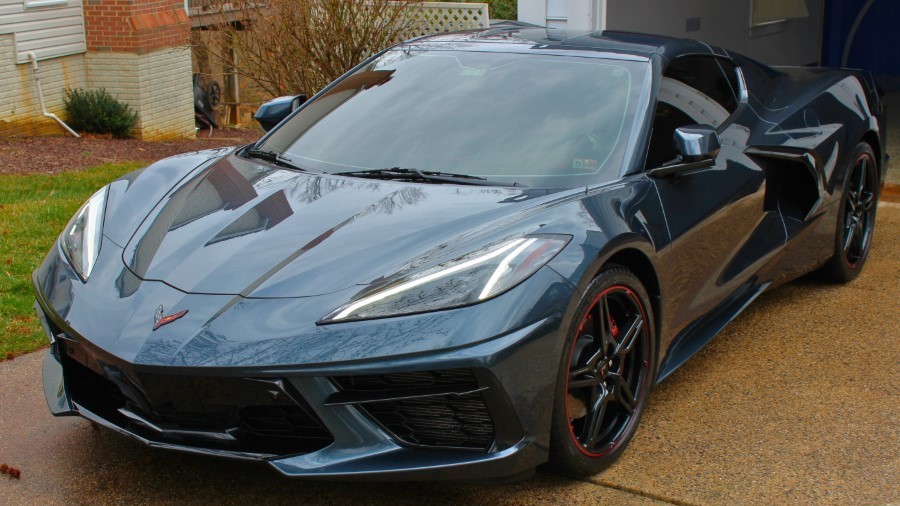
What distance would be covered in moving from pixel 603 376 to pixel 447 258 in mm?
685

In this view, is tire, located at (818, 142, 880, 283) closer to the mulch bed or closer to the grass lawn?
the grass lawn

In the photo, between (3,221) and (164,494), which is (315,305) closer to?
(164,494)

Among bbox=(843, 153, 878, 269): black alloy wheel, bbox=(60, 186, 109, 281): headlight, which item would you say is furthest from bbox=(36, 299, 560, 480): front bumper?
bbox=(843, 153, 878, 269): black alloy wheel

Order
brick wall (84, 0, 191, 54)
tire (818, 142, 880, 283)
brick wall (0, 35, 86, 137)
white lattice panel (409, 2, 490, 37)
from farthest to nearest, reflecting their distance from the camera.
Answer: brick wall (84, 0, 191, 54), brick wall (0, 35, 86, 137), white lattice panel (409, 2, 490, 37), tire (818, 142, 880, 283)

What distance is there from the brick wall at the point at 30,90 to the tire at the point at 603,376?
461 inches

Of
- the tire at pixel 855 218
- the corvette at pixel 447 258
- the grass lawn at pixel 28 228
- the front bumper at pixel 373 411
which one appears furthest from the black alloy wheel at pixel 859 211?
the grass lawn at pixel 28 228

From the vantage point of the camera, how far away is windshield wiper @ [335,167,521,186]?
12.1 ft

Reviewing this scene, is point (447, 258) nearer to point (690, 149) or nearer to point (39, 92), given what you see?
point (690, 149)

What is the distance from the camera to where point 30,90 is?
1382 cm

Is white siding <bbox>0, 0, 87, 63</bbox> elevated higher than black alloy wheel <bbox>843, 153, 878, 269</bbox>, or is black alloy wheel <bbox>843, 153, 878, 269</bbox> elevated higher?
white siding <bbox>0, 0, 87, 63</bbox>

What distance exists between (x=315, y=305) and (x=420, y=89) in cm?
162

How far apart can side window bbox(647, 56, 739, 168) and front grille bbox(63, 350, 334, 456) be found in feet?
5.59

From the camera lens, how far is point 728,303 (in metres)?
4.30

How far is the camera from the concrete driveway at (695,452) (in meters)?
3.29
